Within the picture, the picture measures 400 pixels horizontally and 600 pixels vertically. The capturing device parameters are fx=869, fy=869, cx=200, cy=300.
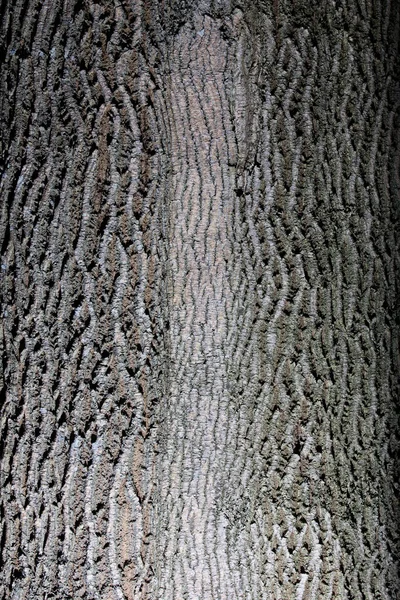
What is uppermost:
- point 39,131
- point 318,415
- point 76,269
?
point 39,131

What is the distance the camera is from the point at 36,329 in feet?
4.62

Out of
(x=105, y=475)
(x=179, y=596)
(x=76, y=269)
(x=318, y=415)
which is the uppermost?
(x=76, y=269)

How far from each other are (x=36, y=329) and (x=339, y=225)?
0.53 meters

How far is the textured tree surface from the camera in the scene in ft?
4.54

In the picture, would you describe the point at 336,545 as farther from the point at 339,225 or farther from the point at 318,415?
the point at 339,225

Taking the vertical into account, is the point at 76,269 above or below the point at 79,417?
above

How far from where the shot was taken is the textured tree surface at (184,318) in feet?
4.54

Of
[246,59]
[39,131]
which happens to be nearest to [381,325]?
[246,59]

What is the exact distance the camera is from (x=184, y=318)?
1411 millimetres

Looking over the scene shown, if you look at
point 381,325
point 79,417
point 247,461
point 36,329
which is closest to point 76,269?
point 36,329

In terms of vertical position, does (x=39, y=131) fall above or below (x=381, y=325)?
above

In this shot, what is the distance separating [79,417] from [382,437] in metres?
0.50

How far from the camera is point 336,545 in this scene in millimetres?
1403

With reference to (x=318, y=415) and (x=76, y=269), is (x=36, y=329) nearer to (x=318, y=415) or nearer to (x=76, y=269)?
(x=76, y=269)
